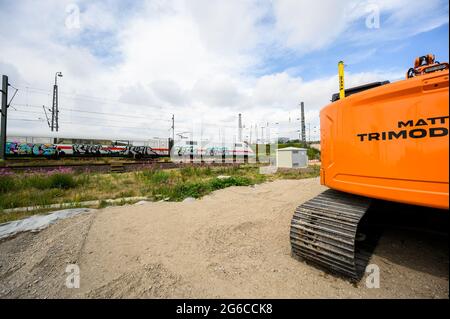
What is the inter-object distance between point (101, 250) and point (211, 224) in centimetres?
205

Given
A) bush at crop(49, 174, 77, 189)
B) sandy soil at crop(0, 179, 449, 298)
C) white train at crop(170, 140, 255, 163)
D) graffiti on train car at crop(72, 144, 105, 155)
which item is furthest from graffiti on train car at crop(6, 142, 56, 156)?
sandy soil at crop(0, 179, 449, 298)

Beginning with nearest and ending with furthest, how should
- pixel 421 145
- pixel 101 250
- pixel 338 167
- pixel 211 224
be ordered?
pixel 421 145
pixel 338 167
pixel 101 250
pixel 211 224

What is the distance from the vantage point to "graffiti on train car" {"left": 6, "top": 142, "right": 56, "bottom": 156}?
950 inches

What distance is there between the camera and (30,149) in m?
24.8

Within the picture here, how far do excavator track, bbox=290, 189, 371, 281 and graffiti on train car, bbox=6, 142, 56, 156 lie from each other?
32.3 meters

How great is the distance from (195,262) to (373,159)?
2687mm

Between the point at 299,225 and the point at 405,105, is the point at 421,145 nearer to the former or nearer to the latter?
the point at 405,105

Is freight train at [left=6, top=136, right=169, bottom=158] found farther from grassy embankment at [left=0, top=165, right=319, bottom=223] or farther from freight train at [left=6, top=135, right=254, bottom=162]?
grassy embankment at [left=0, top=165, right=319, bottom=223]

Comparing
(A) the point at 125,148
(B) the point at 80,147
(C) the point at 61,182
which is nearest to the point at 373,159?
(C) the point at 61,182

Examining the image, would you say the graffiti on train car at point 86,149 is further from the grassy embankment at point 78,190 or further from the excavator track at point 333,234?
the excavator track at point 333,234

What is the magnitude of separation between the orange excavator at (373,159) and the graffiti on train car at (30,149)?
106 ft

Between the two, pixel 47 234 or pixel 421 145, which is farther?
pixel 47 234
